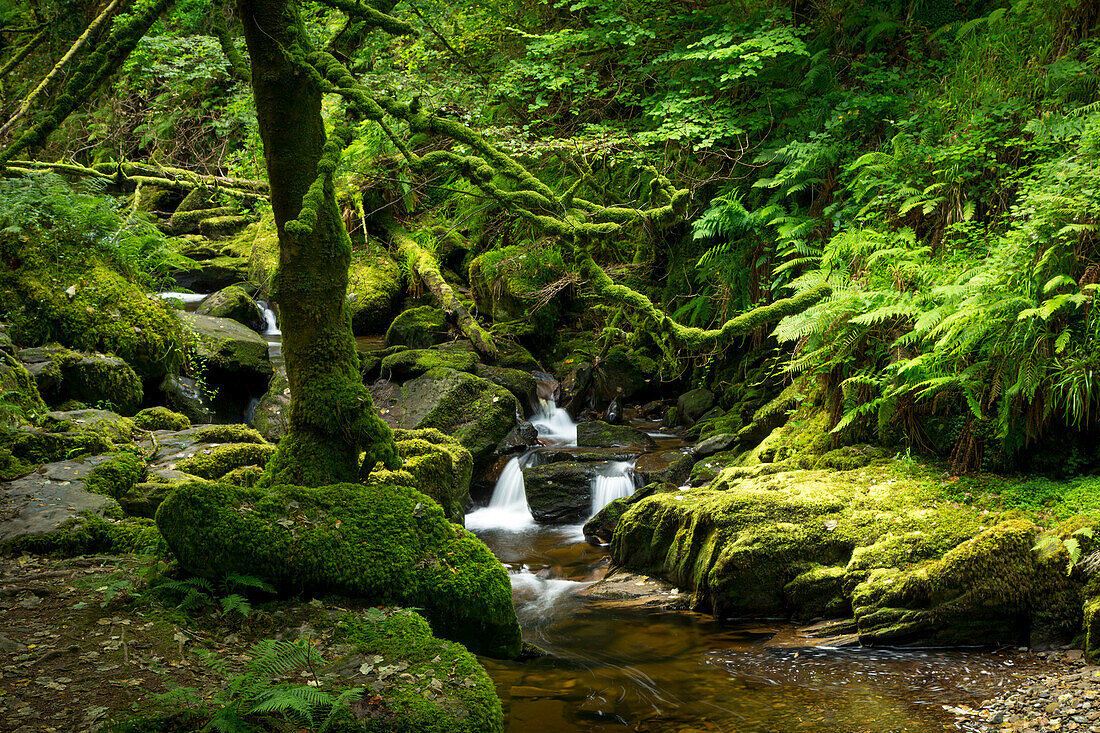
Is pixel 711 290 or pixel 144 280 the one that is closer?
pixel 144 280

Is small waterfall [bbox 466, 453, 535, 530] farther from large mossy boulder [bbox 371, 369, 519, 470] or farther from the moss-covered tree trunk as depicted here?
the moss-covered tree trunk

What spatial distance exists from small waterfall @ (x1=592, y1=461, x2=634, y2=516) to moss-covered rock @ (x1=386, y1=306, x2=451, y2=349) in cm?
522

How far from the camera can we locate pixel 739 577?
6246mm

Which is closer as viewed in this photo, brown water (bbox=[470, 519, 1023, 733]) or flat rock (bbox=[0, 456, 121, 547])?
brown water (bbox=[470, 519, 1023, 733])

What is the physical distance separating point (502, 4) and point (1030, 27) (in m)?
8.82

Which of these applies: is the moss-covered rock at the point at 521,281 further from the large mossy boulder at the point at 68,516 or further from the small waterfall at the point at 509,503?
the large mossy boulder at the point at 68,516

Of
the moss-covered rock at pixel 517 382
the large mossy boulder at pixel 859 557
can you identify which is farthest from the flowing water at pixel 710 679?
the moss-covered rock at pixel 517 382

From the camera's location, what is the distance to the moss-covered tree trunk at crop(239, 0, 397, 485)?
15.1 ft

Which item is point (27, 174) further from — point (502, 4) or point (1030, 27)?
point (1030, 27)

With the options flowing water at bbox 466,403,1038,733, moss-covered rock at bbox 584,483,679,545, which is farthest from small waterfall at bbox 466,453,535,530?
flowing water at bbox 466,403,1038,733

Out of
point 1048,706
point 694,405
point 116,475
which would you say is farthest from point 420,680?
point 694,405

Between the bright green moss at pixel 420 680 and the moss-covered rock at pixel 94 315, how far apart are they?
21.2ft

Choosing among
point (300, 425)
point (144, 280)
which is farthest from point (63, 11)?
point (144, 280)

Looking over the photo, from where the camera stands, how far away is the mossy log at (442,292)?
1309 centimetres
